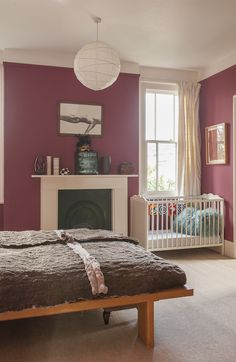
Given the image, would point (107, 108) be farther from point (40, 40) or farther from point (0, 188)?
point (0, 188)

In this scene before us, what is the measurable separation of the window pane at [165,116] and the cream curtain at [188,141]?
0.16m

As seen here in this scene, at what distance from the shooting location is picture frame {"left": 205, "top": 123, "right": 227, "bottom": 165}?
183 inches

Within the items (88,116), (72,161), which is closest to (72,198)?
(72,161)

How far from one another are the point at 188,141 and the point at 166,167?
52cm

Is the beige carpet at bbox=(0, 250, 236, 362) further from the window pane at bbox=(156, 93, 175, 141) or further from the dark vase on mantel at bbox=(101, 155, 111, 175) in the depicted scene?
the window pane at bbox=(156, 93, 175, 141)

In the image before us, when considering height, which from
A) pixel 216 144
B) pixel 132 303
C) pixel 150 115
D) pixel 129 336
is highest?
pixel 150 115

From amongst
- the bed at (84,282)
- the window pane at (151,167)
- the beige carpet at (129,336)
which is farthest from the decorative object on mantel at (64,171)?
the beige carpet at (129,336)

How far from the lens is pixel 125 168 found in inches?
187

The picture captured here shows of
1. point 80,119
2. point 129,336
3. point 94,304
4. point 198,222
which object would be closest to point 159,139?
point 80,119

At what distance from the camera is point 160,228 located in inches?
183

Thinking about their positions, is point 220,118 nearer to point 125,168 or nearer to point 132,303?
point 125,168

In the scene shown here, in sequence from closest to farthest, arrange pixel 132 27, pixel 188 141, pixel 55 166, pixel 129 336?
pixel 129 336
pixel 132 27
pixel 55 166
pixel 188 141

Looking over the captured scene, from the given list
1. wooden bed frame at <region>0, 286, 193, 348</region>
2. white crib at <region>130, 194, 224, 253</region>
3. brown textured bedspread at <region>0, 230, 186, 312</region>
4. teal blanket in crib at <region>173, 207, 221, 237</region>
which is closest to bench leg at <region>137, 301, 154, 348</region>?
wooden bed frame at <region>0, 286, 193, 348</region>

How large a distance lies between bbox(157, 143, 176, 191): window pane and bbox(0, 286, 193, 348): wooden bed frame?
3.04m
